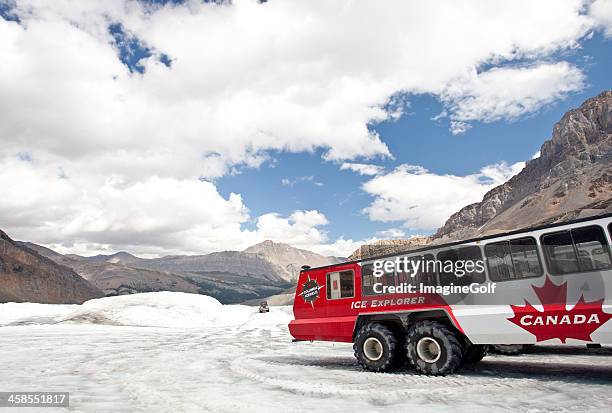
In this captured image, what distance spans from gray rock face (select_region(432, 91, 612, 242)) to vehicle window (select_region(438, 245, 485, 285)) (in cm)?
10308

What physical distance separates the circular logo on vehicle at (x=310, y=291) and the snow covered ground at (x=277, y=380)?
1609 millimetres

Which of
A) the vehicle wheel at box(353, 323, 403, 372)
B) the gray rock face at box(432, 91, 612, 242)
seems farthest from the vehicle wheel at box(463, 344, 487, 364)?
the gray rock face at box(432, 91, 612, 242)

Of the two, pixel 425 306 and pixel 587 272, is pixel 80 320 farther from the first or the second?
A: pixel 587 272

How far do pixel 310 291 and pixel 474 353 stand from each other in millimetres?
4178

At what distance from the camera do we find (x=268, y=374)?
9.18 metres

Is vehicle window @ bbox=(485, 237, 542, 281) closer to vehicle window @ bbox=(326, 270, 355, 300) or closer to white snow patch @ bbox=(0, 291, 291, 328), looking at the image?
vehicle window @ bbox=(326, 270, 355, 300)

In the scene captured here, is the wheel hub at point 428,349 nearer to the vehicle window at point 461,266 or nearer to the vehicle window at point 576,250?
the vehicle window at point 461,266

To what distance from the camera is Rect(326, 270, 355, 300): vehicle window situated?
10398 mm

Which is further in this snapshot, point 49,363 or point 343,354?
point 343,354

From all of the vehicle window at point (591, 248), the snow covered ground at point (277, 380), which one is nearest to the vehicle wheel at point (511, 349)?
the snow covered ground at point (277, 380)

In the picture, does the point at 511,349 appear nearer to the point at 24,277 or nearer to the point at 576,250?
the point at 576,250

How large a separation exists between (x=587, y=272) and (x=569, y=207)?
13381 centimetres

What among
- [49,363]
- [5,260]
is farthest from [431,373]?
[5,260]

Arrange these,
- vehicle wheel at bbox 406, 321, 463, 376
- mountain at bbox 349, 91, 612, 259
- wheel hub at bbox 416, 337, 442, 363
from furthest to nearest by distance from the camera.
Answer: mountain at bbox 349, 91, 612, 259 < wheel hub at bbox 416, 337, 442, 363 < vehicle wheel at bbox 406, 321, 463, 376
